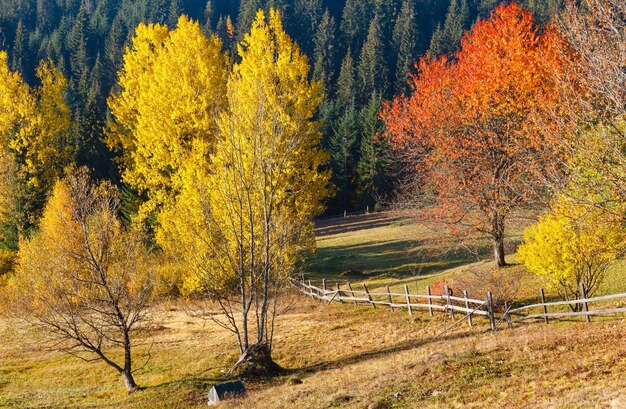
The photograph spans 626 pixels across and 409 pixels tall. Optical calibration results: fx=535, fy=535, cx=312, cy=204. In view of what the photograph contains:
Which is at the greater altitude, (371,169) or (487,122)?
(371,169)

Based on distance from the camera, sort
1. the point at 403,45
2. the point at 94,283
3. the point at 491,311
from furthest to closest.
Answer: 1. the point at 403,45
2. the point at 94,283
3. the point at 491,311

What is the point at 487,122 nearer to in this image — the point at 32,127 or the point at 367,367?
the point at 367,367

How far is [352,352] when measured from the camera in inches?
714

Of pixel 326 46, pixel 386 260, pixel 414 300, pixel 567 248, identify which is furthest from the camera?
pixel 326 46

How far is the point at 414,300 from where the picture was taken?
80.0 ft

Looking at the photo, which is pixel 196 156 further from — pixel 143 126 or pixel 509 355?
pixel 509 355

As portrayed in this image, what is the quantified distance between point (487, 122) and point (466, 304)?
9040mm

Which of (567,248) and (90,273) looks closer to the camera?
(567,248)

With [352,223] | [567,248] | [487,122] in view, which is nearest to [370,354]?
[567,248]

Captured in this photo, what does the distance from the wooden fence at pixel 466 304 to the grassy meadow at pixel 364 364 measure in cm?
46

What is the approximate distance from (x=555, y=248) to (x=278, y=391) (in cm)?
945

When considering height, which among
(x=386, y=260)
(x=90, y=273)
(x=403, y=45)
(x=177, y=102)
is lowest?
(x=386, y=260)

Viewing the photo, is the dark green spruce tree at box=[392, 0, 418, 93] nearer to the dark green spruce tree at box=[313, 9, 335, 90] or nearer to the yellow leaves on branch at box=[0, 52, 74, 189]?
the dark green spruce tree at box=[313, 9, 335, 90]

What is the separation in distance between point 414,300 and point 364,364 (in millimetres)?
8957
